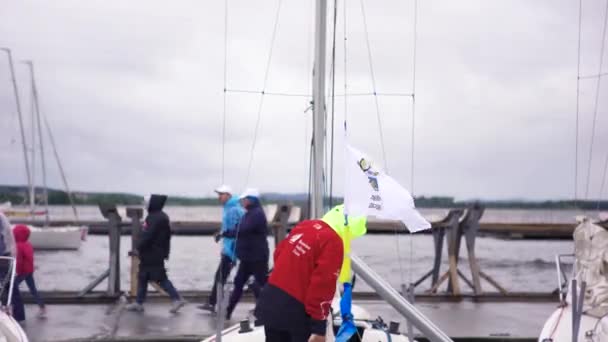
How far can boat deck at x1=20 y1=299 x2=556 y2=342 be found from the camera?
9133 mm

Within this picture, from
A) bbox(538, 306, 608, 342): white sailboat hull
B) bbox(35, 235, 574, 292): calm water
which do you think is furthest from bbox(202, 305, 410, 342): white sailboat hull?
bbox(35, 235, 574, 292): calm water

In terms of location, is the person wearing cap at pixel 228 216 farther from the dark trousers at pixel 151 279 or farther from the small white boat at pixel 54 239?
the small white boat at pixel 54 239

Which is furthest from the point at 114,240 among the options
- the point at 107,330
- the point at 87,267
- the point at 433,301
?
the point at 87,267

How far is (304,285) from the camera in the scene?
5102 mm

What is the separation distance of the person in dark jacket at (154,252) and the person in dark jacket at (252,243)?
127cm

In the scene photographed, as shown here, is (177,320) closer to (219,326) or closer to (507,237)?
(219,326)

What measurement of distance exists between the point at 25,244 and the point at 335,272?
20.8 ft

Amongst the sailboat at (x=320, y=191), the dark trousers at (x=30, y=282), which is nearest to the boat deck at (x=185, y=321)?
the dark trousers at (x=30, y=282)

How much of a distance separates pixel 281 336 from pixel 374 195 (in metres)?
1.12

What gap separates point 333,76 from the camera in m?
6.82

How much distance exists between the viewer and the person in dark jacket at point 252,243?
956 centimetres

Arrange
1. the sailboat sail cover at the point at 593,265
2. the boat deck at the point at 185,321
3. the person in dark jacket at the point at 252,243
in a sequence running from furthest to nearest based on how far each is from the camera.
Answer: the person in dark jacket at the point at 252,243 < the boat deck at the point at 185,321 < the sailboat sail cover at the point at 593,265

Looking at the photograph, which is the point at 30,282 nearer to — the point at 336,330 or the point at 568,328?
the point at 336,330

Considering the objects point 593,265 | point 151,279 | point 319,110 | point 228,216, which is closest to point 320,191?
point 319,110
